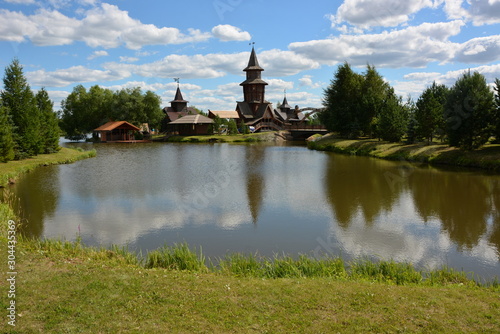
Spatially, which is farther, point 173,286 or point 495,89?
point 495,89

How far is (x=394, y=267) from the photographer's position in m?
8.21

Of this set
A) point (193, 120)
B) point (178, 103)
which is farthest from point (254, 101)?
point (178, 103)

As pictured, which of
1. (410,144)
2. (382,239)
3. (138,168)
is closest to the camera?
(382,239)

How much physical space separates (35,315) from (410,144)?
3665 cm

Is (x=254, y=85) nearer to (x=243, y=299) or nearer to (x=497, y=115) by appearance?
(x=497, y=115)

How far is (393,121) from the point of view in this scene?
37.9 metres

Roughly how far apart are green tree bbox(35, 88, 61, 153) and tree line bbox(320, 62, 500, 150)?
34.3 meters

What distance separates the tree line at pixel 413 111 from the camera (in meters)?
27.7

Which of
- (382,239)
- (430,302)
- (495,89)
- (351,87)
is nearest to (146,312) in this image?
(430,302)

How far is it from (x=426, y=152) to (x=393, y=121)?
286 inches

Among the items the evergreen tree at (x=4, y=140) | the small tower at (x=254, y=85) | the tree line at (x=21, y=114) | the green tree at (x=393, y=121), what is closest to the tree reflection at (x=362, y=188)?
the green tree at (x=393, y=121)

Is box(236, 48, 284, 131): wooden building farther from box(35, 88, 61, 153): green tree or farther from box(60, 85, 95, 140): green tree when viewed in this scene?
box(35, 88, 61, 153): green tree

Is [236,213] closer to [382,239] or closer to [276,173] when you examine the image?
[382,239]

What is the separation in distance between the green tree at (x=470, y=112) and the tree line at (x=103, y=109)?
55.2 metres
